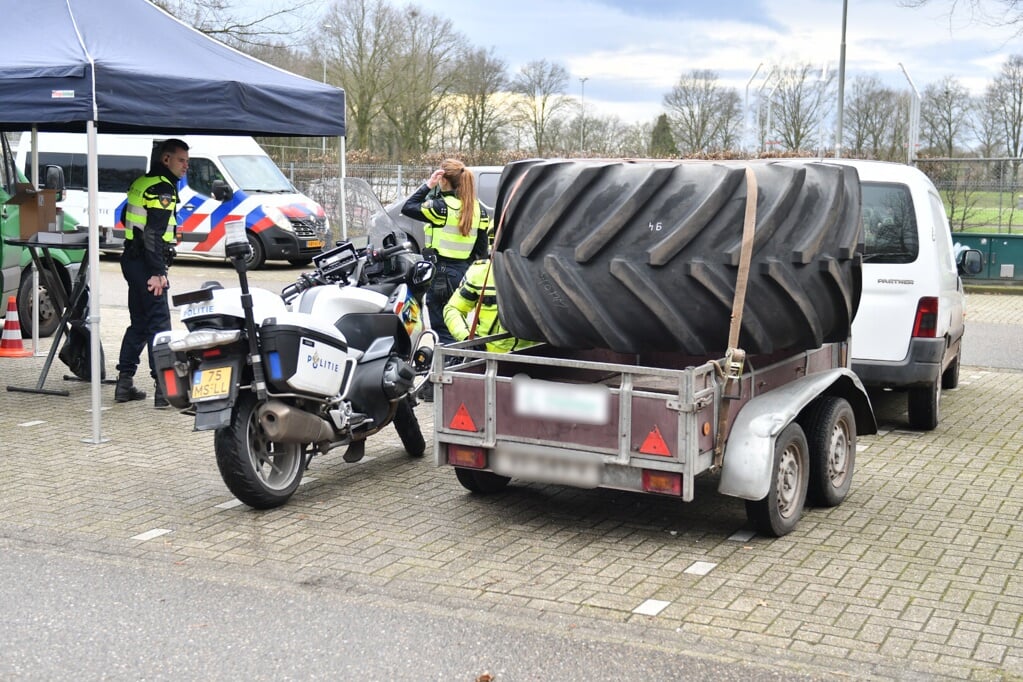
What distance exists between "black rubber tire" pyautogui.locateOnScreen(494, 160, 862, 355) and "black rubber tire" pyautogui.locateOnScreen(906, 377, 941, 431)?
2.71 metres

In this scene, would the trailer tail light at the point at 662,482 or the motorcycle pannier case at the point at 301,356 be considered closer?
the trailer tail light at the point at 662,482

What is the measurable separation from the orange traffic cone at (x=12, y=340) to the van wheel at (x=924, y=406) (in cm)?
808

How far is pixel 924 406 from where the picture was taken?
8.57 metres

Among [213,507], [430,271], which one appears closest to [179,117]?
[430,271]

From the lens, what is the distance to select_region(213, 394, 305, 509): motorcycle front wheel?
20.1 feet

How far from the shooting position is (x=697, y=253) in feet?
18.4

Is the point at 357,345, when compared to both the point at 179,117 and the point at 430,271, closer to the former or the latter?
the point at 430,271

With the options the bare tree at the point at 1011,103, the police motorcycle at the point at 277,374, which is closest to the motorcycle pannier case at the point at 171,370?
the police motorcycle at the point at 277,374

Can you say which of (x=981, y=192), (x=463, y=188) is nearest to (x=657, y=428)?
(x=463, y=188)

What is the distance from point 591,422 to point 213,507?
2.24 metres

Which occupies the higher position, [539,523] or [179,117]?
[179,117]

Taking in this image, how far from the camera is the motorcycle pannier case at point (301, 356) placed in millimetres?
6199

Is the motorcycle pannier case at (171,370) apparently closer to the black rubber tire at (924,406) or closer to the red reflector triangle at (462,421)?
the red reflector triangle at (462,421)

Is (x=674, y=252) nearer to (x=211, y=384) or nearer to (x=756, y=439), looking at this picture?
(x=756, y=439)
